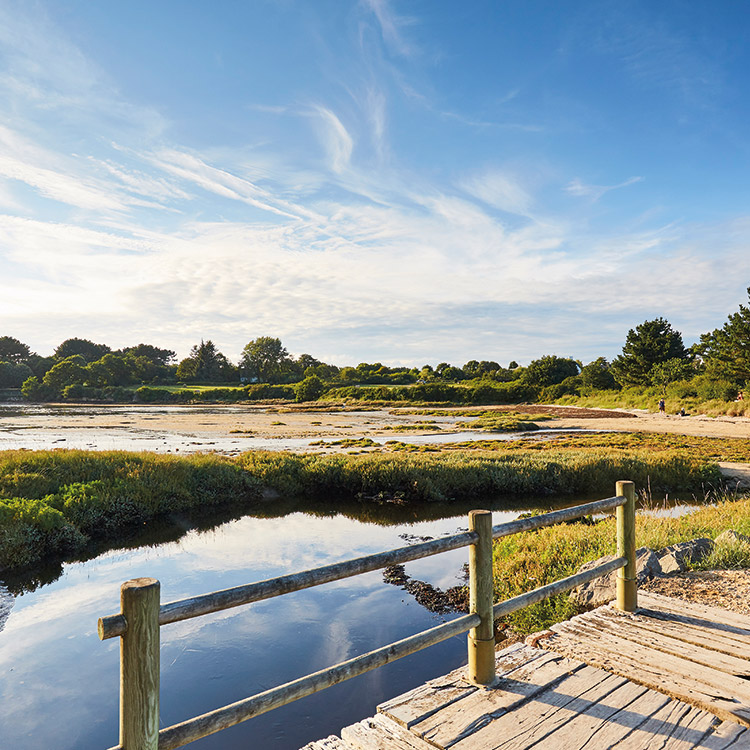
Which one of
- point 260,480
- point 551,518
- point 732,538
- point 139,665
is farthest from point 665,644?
point 260,480

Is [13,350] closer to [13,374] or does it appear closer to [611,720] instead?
[13,374]

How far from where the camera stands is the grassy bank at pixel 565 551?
848cm

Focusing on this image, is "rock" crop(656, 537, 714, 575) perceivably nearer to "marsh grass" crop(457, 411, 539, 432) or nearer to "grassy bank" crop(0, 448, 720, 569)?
"grassy bank" crop(0, 448, 720, 569)

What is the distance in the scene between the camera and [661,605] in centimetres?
582

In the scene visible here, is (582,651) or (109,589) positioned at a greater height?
(582,651)

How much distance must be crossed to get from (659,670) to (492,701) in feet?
4.91

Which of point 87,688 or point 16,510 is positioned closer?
point 87,688

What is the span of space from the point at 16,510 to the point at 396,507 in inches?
445

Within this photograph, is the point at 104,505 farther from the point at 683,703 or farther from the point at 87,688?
the point at 683,703

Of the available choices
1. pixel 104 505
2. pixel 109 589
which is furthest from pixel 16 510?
pixel 109 589

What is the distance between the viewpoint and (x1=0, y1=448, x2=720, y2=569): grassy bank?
15305mm

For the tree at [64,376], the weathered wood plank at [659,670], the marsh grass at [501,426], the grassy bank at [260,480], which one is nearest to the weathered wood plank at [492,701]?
the weathered wood plank at [659,670]

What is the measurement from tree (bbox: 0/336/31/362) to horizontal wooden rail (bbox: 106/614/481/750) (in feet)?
530

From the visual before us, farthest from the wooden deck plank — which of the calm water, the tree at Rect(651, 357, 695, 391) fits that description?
the tree at Rect(651, 357, 695, 391)
